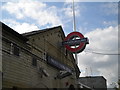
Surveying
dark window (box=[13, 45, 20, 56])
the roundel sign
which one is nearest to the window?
dark window (box=[13, 45, 20, 56])

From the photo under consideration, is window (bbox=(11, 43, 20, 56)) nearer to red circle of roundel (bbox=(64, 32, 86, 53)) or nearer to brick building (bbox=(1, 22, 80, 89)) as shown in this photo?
brick building (bbox=(1, 22, 80, 89))

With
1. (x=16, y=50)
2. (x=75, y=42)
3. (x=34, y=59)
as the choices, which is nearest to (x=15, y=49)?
(x=16, y=50)

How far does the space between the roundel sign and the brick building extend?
28.6 inches

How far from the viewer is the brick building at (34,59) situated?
13.6 metres

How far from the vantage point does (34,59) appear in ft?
56.4

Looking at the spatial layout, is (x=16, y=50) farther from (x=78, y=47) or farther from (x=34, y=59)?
(x=78, y=47)

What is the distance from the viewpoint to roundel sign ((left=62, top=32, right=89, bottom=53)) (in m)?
22.7

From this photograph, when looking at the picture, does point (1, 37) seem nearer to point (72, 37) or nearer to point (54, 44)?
point (54, 44)

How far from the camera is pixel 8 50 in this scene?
1377cm

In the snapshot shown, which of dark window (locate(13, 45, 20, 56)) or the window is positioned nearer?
the window

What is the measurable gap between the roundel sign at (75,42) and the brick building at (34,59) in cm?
73

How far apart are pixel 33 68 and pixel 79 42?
767cm

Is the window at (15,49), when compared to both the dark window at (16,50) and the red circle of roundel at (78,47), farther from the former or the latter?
the red circle of roundel at (78,47)

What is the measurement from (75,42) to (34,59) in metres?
6.88
